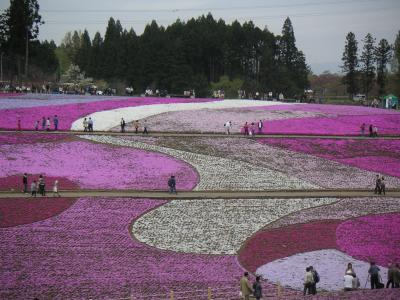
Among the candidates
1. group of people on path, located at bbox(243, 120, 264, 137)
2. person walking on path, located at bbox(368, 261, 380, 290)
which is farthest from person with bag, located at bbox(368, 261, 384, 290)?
group of people on path, located at bbox(243, 120, 264, 137)

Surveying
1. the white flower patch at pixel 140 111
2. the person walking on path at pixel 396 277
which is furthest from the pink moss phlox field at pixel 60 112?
the person walking on path at pixel 396 277

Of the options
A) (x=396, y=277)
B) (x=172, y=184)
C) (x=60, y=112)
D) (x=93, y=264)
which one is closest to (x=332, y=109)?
(x=60, y=112)

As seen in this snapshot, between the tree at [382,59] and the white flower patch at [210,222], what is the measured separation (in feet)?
261

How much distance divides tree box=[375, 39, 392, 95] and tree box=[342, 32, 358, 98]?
415 centimetres

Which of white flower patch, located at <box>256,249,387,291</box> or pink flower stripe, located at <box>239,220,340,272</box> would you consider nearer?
white flower patch, located at <box>256,249,387,291</box>

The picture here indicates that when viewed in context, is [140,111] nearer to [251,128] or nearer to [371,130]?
[251,128]

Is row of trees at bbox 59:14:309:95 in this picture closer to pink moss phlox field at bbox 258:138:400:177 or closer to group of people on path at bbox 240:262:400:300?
pink moss phlox field at bbox 258:138:400:177

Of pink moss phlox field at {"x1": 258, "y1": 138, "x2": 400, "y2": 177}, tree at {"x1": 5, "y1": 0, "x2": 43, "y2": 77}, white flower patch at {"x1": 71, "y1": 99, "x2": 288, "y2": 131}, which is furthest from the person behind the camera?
tree at {"x1": 5, "y1": 0, "x2": 43, "y2": 77}

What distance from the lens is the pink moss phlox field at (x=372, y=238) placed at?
3039 cm

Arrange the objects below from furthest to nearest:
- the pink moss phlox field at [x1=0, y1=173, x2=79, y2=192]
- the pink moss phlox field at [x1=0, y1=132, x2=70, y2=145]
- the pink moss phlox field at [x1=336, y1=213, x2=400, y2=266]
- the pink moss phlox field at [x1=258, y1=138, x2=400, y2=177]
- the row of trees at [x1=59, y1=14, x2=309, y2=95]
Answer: the row of trees at [x1=59, y1=14, x2=309, y2=95] → the pink moss phlox field at [x1=258, y1=138, x2=400, y2=177] → the pink moss phlox field at [x1=0, y1=132, x2=70, y2=145] → the pink moss phlox field at [x1=0, y1=173, x2=79, y2=192] → the pink moss phlox field at [x1=336, y1=213, x2=400, y2=266]

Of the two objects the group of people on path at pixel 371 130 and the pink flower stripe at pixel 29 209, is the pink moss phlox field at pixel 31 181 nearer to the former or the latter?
the pink flower stripe at pixel 29 209

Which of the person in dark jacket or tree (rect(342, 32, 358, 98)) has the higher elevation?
tree (rect(342, 32, 358, 98))

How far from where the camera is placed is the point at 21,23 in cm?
8894

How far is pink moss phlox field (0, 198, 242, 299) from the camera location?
25422mm
